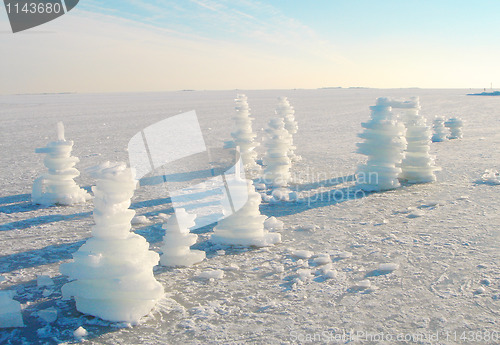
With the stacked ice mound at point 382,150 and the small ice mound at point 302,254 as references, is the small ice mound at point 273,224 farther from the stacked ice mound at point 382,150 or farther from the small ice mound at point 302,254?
the stacked ice mound at point 382,150

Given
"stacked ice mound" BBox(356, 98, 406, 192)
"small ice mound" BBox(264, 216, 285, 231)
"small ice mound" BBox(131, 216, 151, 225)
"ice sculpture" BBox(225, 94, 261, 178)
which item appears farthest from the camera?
"ice sculpture" BBox(225, 94, 261, 178)

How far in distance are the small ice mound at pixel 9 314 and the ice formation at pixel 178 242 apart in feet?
6.08

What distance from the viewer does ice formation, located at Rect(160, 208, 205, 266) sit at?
18.1 feet

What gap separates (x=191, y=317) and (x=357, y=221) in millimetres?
4165

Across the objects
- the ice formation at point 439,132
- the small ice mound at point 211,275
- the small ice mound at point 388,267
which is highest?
the ice formation at point 439,132

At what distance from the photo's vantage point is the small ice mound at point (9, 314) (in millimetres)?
4102

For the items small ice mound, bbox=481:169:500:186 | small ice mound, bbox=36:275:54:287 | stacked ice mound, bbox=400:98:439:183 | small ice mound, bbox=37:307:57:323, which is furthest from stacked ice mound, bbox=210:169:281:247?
small ice mound, bbox=481:169:500:186

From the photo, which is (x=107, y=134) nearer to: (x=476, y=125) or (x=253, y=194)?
(x=253, y=194)

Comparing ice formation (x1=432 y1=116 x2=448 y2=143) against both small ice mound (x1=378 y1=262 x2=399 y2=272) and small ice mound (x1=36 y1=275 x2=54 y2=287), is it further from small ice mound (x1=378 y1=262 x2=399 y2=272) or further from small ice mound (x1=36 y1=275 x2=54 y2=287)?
small ice mound (x1=36 y1=275 x2=54 y2=287)

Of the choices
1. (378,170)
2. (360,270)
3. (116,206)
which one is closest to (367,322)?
(360,270)

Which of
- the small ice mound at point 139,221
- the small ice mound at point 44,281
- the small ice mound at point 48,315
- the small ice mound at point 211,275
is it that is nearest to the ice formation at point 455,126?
the small ice mound at point 139,221

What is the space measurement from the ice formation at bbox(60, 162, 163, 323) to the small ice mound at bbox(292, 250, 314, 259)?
212 cm

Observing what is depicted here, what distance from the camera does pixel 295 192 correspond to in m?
9.32

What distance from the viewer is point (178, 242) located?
5566 millimetres
